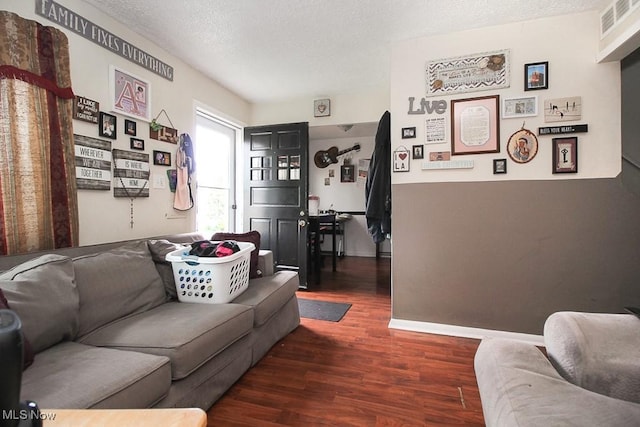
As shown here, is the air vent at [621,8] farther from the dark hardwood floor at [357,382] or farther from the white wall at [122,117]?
the white wall at [122,117]

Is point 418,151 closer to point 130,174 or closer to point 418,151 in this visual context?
point 418,151

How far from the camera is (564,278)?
227 cm

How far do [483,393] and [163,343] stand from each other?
130 centimetres

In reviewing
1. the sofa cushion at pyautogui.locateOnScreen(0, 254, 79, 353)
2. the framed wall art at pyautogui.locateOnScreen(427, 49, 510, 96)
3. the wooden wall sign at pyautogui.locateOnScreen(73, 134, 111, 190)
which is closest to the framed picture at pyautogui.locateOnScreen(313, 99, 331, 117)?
the framed wall art at pyautogui.locateOnScreen(427, 49, 510, 96)

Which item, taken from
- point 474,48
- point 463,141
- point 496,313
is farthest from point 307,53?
point 496,313

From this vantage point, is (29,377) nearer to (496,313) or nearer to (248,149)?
(496,313)

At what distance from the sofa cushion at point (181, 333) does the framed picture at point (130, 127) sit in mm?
1511

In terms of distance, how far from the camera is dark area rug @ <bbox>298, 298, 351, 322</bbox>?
2861mm

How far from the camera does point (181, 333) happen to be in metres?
1.45

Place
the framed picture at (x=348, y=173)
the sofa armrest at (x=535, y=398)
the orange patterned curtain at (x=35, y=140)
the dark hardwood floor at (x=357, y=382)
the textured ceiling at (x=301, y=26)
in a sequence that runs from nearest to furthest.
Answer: the sofa armrest at (x=535, y=398), the dark hardwood floor at (x=357, y=382), the orange patterned curtain at (x=35, y=140), the textured ceiling at (x=301, y=26), the framed picture at (x=348, y=173)

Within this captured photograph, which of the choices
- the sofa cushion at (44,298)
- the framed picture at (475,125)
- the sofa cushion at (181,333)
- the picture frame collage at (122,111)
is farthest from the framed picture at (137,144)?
the framed picture at (475,125)

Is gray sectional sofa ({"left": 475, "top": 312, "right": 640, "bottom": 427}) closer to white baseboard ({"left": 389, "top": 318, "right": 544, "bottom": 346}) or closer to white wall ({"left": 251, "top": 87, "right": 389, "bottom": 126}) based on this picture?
white baseboard ({"left": 389, "top": 318, "right": 544, "bottom": 346})

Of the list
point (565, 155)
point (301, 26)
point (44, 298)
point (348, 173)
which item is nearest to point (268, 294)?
point (44, 298)

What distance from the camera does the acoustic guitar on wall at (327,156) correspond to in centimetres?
583
